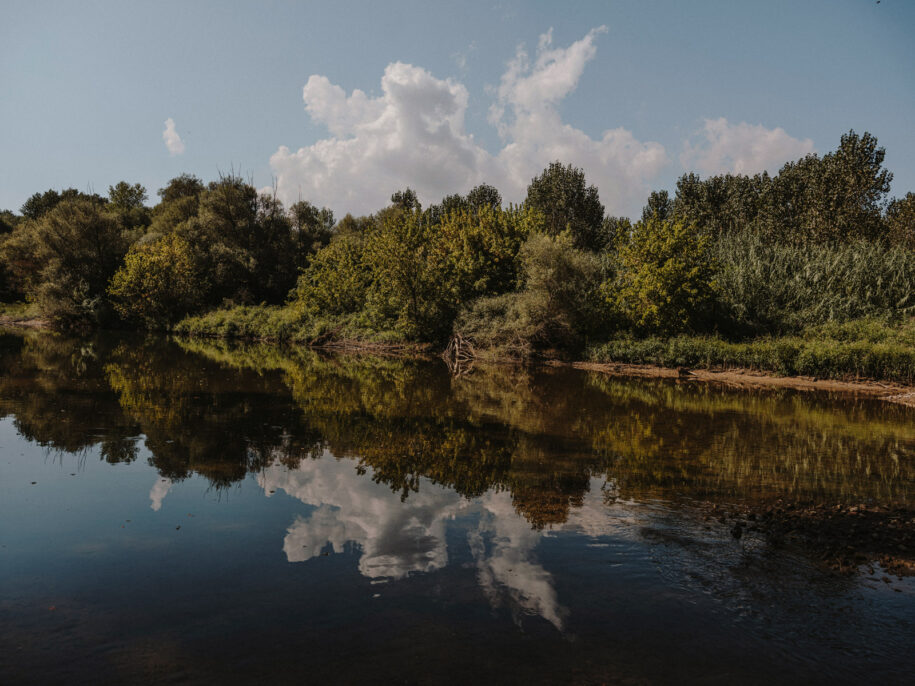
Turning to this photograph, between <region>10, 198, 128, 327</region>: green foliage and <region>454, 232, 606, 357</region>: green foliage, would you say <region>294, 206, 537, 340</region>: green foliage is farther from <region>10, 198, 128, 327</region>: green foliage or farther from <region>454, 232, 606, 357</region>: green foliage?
<region>10, 198, 128, 327</region>: green foliage

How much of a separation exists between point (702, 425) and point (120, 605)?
557 inches

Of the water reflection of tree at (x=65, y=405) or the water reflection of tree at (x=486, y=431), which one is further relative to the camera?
the water reflection of tree at (x=65, y=405)

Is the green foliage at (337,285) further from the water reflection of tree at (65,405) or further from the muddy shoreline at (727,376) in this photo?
the water reflection of tree at (65,405)

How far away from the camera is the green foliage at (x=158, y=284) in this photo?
47.5 m

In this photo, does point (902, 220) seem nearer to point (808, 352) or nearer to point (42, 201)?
point (808, 352)

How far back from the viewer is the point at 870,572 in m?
6.11

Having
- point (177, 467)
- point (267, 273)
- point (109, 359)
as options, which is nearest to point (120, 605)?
point (177, 467)

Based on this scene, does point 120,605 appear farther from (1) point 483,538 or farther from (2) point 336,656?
(1) point 483,538

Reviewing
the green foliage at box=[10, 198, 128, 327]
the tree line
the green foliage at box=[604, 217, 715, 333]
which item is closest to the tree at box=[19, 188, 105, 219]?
the tree line

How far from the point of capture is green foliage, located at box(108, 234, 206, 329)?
47469 millimetres

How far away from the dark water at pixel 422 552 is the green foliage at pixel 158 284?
123ft

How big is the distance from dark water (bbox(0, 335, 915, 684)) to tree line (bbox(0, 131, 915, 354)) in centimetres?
1736

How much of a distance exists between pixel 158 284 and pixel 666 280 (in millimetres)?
44567

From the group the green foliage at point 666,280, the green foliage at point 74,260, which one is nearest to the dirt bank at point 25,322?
the green foliage at point 74,260
